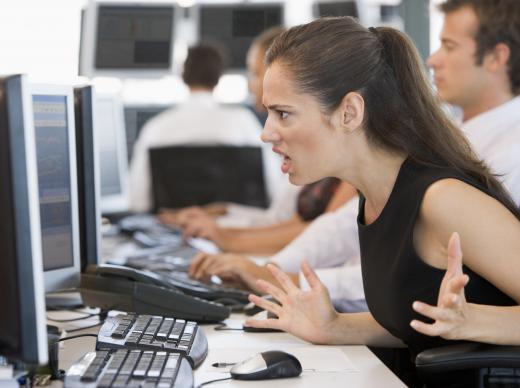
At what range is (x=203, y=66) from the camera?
5.19 meters

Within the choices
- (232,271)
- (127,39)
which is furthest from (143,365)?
(127,39)

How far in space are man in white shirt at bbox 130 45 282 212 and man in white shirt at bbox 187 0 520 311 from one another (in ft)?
6.78

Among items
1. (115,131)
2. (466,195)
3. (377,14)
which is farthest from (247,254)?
(377,14)

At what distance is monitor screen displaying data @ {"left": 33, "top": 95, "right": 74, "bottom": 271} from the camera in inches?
74.9

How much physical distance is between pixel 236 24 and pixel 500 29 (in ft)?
10.3

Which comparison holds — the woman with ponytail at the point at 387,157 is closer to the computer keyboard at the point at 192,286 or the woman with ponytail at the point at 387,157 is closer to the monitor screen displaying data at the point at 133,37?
the computer keyboard at the point at 192,286

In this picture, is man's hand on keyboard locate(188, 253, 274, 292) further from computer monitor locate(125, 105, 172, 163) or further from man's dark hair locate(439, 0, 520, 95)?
computer monitor locate(125, 105, 172, 163)

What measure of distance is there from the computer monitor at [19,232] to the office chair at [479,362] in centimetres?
67

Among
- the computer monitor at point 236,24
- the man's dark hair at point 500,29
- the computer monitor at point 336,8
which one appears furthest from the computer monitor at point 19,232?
the computer monitor at point 236,24

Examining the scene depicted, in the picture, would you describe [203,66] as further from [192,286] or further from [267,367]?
[267,367]

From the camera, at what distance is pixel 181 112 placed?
508cm

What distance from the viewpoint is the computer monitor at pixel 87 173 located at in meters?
2.06

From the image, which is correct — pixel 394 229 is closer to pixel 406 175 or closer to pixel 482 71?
pixel 406 175

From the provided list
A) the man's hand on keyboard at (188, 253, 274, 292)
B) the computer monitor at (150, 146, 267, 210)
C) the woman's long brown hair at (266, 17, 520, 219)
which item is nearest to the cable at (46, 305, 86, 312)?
the man's hand on keyboard at (188, 253, 274, 292)
